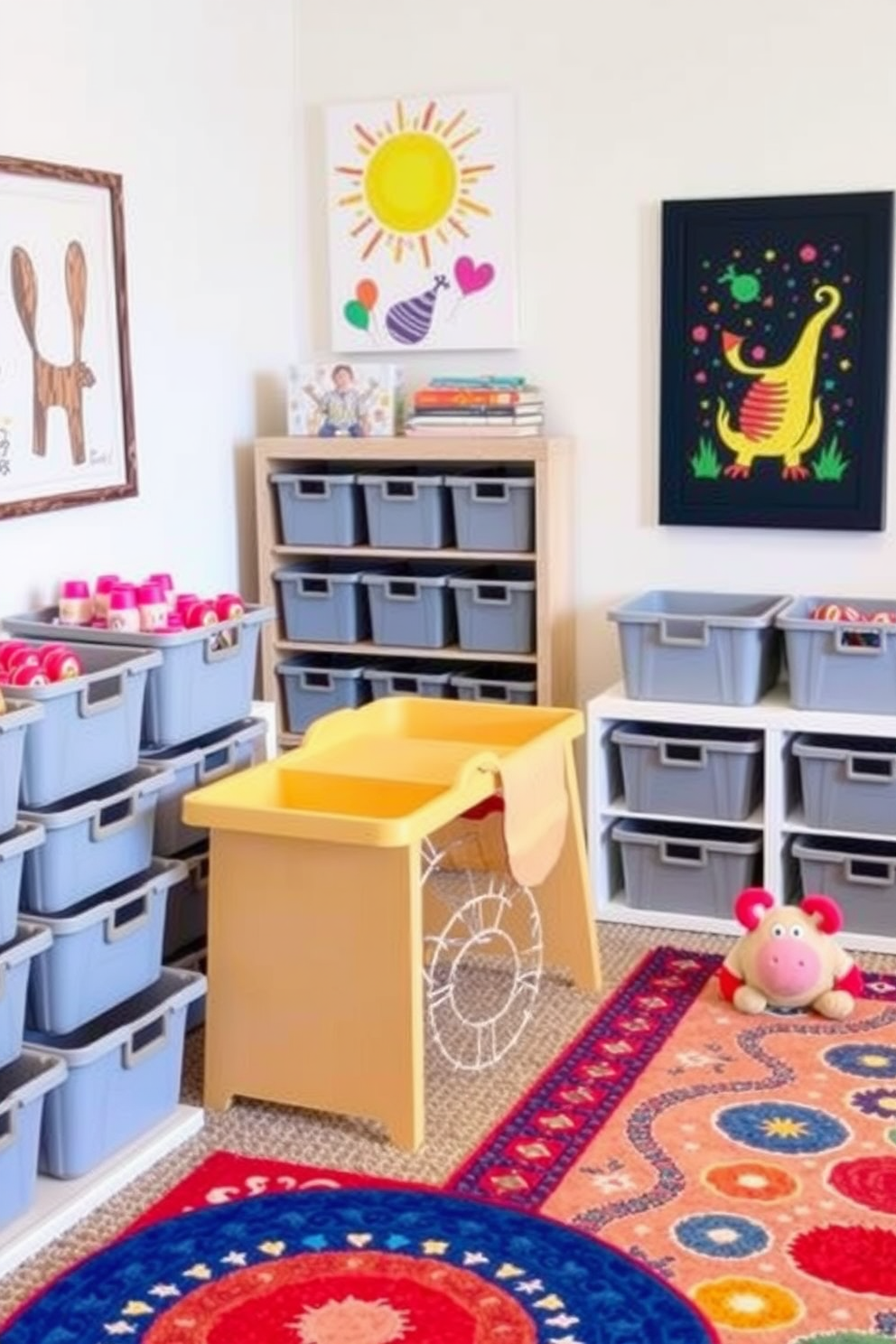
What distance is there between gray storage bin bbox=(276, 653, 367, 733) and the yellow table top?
0.69m

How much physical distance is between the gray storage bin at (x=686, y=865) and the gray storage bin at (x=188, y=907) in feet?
3.04

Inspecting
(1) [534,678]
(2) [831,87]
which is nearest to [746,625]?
(1) [534,678]

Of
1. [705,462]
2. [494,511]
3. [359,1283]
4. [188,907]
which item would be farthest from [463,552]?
[359,1283]

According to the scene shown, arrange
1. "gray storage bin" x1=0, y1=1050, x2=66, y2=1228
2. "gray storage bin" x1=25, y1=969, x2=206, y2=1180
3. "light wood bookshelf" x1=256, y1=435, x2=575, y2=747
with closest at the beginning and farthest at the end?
"gray storage bin" x1=0, y1=1050, x2=66, y2=1228 → "gray storage bin" x1=25, y1=969, x2=206, y2=1180 → "light wood bookshelf" x1=256, y1=435, x2=575, y2=747

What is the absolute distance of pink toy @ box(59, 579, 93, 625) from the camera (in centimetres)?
319

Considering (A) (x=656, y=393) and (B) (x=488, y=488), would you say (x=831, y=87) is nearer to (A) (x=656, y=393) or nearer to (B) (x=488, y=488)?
(A) (x=656, y=393)

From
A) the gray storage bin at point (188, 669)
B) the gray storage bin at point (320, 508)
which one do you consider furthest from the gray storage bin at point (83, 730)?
the gray storage bin at point (320, 508)

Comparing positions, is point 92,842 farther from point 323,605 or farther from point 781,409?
point 781,409

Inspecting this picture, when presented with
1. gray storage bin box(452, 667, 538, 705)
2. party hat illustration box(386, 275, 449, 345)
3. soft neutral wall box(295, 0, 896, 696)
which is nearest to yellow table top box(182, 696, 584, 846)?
gray storage bin box(452, 667, 538, 705)

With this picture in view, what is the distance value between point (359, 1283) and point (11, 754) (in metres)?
0.86

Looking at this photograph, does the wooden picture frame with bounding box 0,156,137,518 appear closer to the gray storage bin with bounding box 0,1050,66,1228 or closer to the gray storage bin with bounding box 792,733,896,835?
the gray storage bin with bounding box 0,1050,66,1228

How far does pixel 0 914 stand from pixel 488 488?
1.73 meters

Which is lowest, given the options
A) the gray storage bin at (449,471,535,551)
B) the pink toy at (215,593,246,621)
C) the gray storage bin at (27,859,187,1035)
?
the gray storage bin at (27,859,187,1035)

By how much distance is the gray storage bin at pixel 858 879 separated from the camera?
11.4ft
